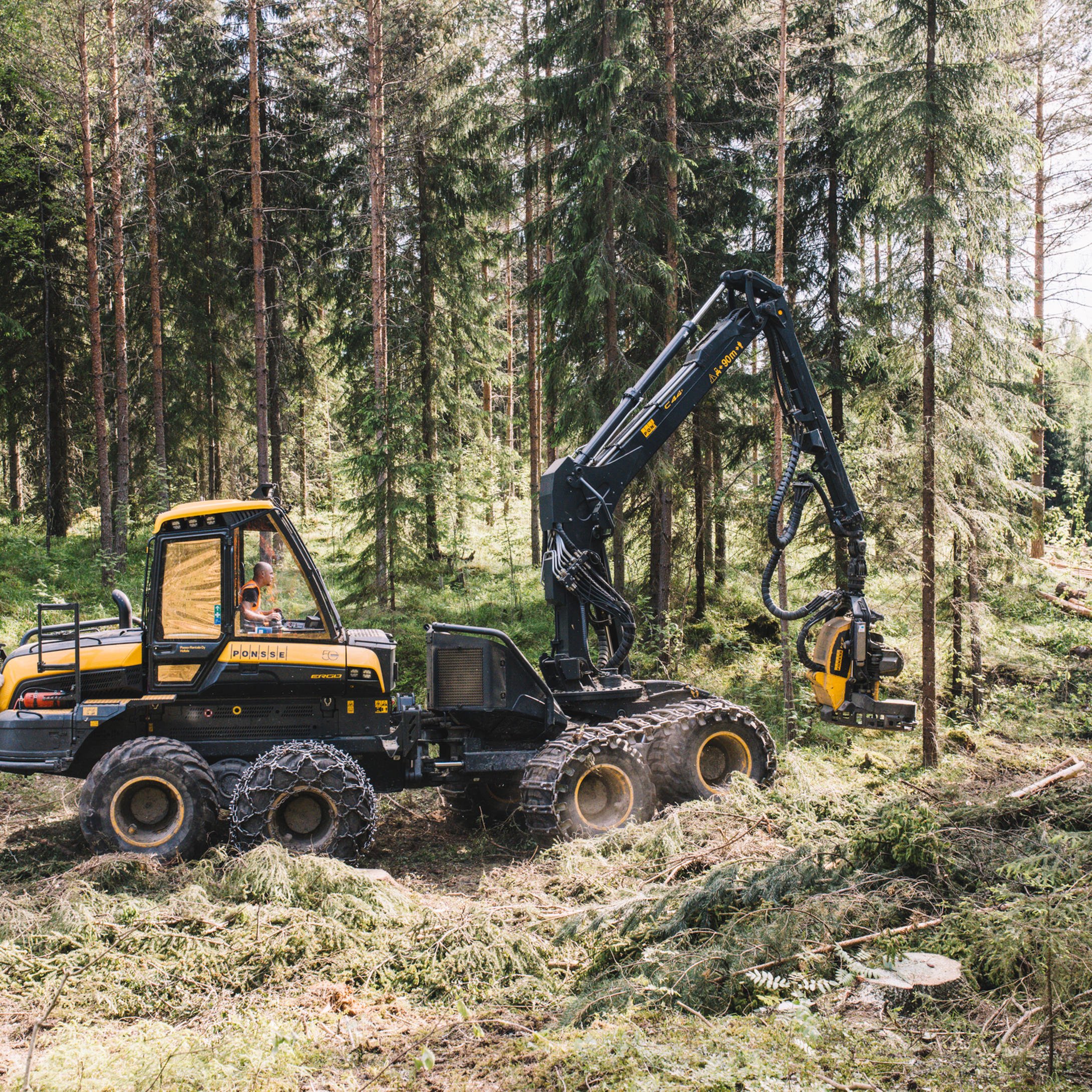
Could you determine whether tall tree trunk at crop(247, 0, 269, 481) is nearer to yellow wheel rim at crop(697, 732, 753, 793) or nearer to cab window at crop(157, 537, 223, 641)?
cab window at crop(157, 537, 223, 641)

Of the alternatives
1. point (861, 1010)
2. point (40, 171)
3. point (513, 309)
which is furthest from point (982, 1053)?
point (513, 309)

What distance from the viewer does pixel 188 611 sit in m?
7.71

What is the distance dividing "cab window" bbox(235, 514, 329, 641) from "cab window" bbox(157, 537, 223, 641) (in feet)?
0.62

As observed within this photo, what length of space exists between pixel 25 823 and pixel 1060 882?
28.8 ft

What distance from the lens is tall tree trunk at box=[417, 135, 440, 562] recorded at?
19.5m

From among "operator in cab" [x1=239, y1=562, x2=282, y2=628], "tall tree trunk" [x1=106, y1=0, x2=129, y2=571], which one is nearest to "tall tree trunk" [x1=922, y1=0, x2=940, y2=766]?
"operator in cab" [x1=239, y1=562, x2=282, y2=628]

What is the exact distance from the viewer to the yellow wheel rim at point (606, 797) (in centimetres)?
832

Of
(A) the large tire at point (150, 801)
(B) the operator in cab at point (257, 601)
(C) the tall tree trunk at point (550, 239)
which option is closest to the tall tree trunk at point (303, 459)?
(C) the tall tree trunk at point (550, 239)

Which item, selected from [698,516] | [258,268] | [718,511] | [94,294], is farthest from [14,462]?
[718,511]

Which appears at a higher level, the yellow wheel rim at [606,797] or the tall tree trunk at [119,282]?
the tall tree trunk at [119,282]

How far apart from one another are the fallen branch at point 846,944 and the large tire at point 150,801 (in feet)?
14.8

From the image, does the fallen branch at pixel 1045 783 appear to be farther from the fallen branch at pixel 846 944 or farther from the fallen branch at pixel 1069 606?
the fallen branch at pixel 1069 606

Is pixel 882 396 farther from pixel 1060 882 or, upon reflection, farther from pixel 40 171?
pixel 40 171

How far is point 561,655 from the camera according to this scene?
910 cm
